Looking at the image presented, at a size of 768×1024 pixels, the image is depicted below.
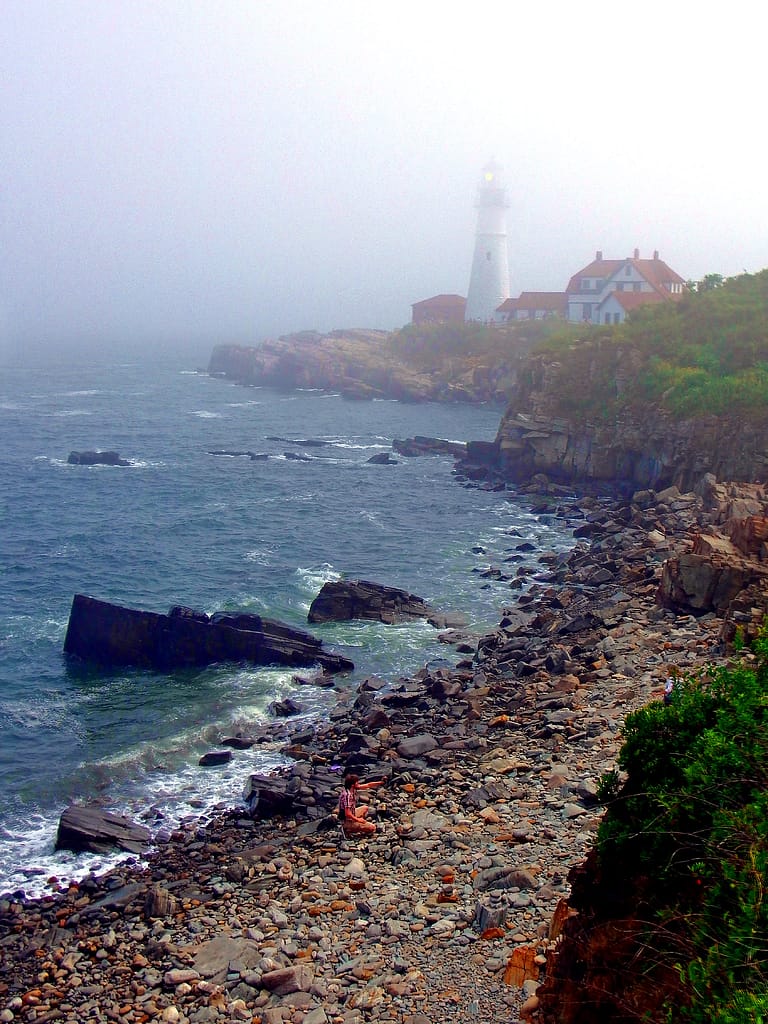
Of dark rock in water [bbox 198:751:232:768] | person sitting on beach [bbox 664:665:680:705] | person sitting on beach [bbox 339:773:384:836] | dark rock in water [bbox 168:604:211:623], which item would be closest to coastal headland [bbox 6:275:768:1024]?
person sitting on beach [bbox 339:773:384:836]

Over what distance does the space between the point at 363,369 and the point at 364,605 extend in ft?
228

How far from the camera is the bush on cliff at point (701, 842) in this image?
23.6 ft

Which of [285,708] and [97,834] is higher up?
[285,708]

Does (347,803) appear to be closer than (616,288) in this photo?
Yes

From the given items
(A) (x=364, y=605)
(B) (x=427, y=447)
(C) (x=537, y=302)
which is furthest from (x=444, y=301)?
(A) (x=364, y=605)

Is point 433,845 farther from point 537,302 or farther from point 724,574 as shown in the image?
point 537,302

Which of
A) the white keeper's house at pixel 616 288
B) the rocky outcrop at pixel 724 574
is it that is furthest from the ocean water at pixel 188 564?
the white keeper's house at pixel 616 288

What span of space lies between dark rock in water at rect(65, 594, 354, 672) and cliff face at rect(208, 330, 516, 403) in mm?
59393

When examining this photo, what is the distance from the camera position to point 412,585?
3484 centimetres

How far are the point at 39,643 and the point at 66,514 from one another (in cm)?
1703

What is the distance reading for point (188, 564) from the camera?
37.1m

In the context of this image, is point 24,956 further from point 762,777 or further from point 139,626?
point 139,626

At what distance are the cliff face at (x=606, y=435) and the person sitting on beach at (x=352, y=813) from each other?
28.5 m

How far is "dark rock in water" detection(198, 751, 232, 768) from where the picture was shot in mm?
21688
